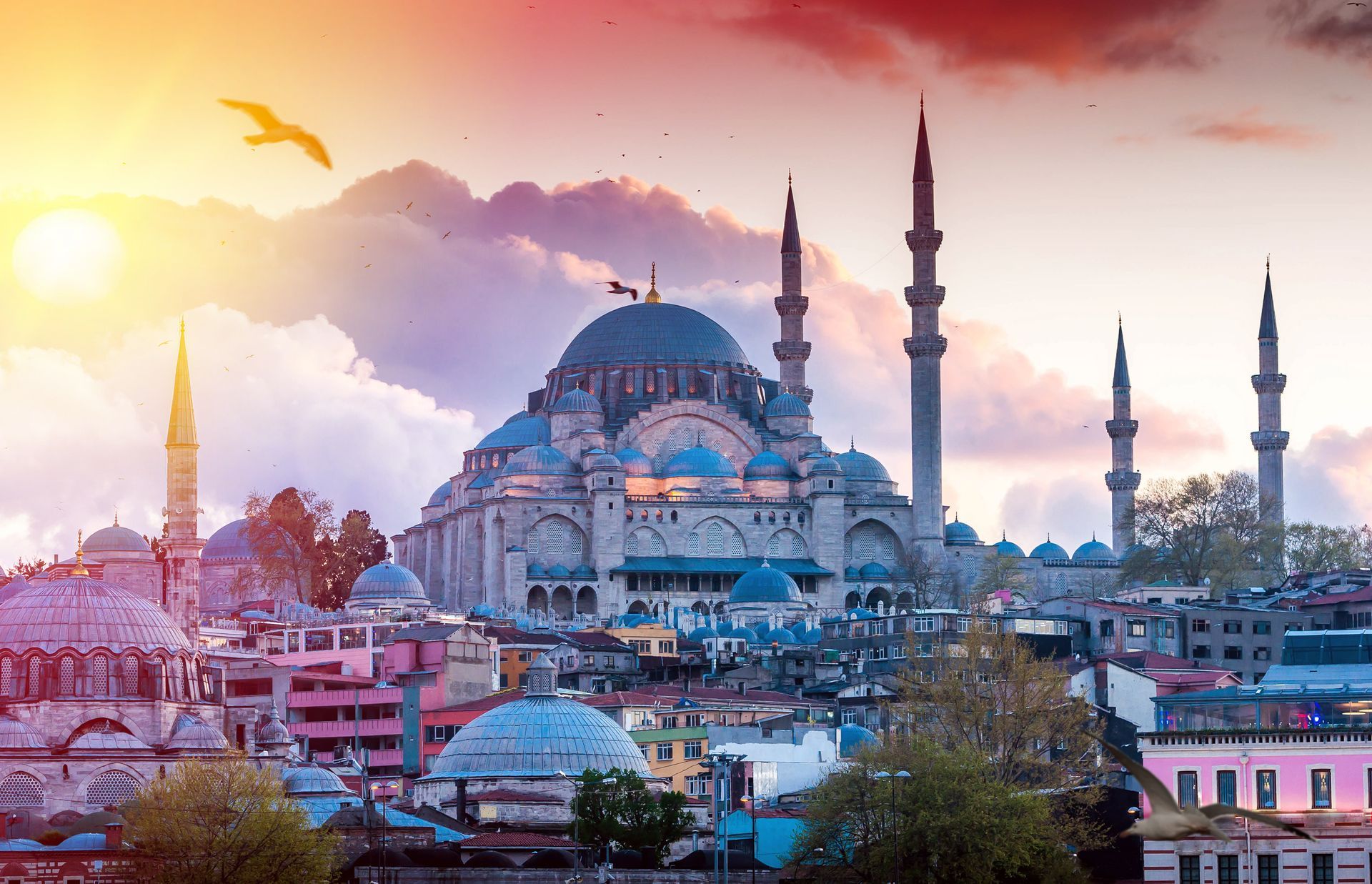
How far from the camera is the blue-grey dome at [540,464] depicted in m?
82.7

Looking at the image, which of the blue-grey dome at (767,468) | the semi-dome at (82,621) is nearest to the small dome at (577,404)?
the blue-grey dome at (767,468)

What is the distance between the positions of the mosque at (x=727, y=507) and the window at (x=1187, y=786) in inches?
1571

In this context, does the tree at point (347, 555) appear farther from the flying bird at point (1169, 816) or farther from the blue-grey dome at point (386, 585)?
the flying bird at point (1169, 816)

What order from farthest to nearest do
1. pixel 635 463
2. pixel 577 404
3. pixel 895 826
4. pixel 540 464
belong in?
pixel 577 404 → pixel 635 463 → pixel 540 464 → pixel 895 826

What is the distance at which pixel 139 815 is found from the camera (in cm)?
3959

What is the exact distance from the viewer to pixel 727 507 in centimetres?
8362

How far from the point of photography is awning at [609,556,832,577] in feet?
265

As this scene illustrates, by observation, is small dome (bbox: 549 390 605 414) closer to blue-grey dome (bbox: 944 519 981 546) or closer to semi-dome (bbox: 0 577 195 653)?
blue-grey dome (bbox: 944 519 981 546)

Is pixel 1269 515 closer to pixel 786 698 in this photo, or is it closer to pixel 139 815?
pixel 786 698

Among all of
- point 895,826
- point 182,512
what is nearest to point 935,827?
point 895,826

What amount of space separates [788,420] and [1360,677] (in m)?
48.5

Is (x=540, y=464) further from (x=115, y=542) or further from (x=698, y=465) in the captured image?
(x=115, y=542)

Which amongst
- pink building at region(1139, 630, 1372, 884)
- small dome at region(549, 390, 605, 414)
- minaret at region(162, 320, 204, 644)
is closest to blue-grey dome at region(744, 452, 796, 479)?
small dome at region(549, 390, 605, 414)

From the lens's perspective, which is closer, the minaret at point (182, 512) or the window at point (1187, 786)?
the window at point (1187, 786)
